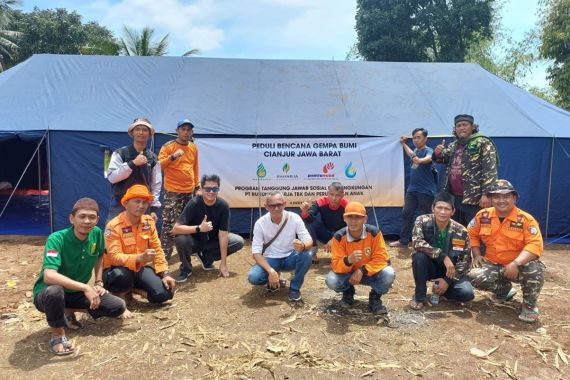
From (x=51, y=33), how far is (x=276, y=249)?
2241 cm

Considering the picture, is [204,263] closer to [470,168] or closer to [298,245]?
[298,245]

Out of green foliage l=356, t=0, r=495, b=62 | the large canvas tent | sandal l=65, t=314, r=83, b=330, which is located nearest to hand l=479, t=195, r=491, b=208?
the large canvas tent

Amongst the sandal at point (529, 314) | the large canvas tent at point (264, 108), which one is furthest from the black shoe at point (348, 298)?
the large canvas tent at point (264, 108)

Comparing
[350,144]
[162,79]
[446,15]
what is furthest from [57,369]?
[446,15]

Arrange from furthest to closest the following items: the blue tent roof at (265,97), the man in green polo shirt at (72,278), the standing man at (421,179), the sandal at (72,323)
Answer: the blue tent roof at (265,97) < the standing man at (421,179) < the sandal at (72,323) < the man in green polo shirt at (72,278)

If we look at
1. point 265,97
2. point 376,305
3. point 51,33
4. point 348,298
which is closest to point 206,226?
point 348,298

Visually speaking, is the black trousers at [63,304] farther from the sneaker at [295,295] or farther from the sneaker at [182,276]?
the sneaker at [295,295]

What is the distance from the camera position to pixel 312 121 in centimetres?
653

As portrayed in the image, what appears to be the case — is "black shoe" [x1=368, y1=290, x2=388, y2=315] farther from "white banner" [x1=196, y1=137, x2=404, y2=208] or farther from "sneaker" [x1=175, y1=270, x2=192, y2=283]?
"white banner" [x1=196, y1=137, x2=404, y2=208]

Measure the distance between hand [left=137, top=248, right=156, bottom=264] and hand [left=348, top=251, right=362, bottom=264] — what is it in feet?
5.15

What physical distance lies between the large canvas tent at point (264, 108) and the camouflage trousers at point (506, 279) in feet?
8.92

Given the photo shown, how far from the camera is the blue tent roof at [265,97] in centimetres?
636

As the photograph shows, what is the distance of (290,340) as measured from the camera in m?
3.08

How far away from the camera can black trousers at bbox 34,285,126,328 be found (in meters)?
2.77
